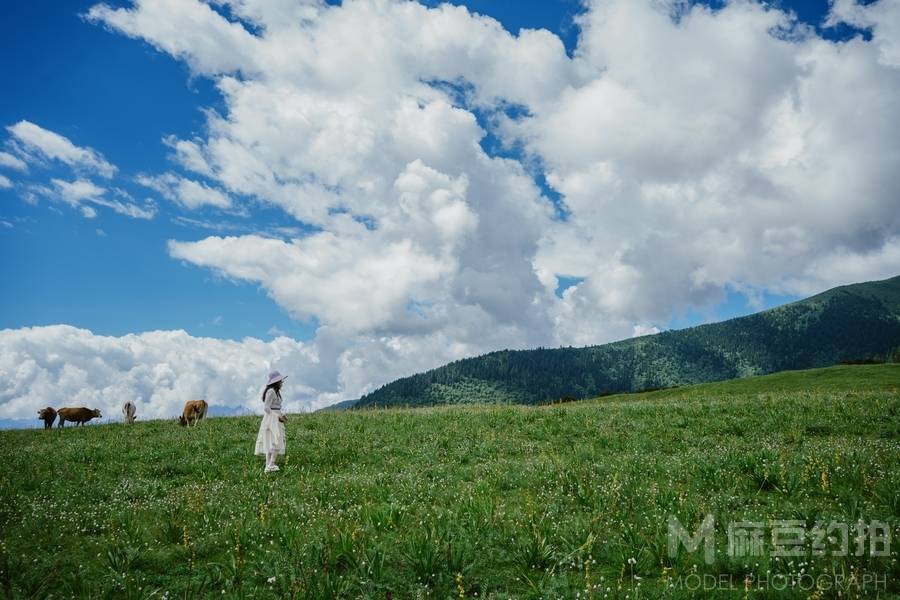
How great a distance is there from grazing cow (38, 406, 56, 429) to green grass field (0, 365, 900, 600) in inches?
735

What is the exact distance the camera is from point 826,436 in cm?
1741

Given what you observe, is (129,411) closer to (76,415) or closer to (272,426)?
(76,415)

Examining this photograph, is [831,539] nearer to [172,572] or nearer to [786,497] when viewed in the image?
[786,497]

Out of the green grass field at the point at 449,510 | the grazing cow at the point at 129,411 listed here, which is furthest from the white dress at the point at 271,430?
the grazing cow at the point at 129,411

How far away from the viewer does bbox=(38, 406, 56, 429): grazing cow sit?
3516cm

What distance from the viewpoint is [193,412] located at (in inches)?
1225

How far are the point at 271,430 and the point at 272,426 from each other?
0.13m

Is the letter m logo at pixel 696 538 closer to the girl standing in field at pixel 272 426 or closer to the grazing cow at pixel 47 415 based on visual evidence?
the girl standing in field at pixel 272 426

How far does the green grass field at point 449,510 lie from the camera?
706 centimetres

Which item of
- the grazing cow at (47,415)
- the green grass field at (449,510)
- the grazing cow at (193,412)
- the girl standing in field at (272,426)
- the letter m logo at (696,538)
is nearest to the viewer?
→ the green grass field at (449,510)

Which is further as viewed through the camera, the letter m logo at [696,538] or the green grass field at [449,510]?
the letter m logo at [696,538]

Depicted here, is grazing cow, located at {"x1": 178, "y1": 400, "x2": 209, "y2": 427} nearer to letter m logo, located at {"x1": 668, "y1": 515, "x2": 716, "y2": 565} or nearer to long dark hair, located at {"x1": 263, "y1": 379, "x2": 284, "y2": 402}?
long dark hair, located at {"x1": 263, "y1": 379, "x2": 284, "y2": 402}

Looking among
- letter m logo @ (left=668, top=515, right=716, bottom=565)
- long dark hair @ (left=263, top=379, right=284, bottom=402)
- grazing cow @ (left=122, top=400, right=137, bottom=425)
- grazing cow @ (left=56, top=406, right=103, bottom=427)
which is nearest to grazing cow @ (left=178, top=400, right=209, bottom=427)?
grazing cow @ (left=122, top=400, right=137, bottom=425)

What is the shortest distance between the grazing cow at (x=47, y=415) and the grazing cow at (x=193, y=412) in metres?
11.7
